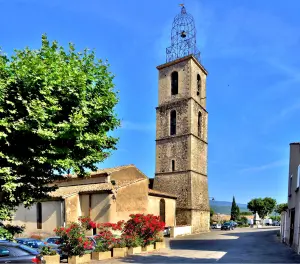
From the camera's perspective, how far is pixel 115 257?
15695 millimetres

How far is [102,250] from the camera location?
1547cm

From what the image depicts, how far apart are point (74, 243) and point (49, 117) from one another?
6.87 meters

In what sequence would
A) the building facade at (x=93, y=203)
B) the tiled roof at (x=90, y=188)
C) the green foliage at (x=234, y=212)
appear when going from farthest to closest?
the green foliage at (x=234, y=212) → the tiled roof at (x=90, y=188) → the building facade at (x=93, y=203)

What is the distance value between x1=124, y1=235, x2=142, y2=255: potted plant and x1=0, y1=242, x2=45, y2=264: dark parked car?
8.30m

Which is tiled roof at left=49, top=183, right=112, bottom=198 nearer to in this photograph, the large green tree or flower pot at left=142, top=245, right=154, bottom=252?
flower pot at left=142, top=245, right=154, bottom=252

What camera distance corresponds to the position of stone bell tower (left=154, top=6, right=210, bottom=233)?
3997 cm

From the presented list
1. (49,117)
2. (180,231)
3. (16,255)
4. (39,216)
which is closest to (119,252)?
(16,255)

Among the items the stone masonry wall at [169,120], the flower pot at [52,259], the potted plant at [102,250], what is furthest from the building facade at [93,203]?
the stone masonry wall at [169,120]

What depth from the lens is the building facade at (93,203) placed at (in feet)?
85.1

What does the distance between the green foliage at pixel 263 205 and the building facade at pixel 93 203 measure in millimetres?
58354

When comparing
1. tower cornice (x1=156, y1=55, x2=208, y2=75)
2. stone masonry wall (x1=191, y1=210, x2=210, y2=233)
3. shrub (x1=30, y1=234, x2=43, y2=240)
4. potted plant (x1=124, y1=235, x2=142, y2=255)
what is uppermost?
tower cornice (x1=156, y1=55, x2=208, y2=75)

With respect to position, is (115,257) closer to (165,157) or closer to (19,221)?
(19,221)

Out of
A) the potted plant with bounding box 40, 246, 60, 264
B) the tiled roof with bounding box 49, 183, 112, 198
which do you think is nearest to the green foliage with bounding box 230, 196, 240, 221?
the tiled roof with bounding box 49, 183, 112, 198

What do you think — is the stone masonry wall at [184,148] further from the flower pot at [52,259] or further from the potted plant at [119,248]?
the flower pot at [52,259]
